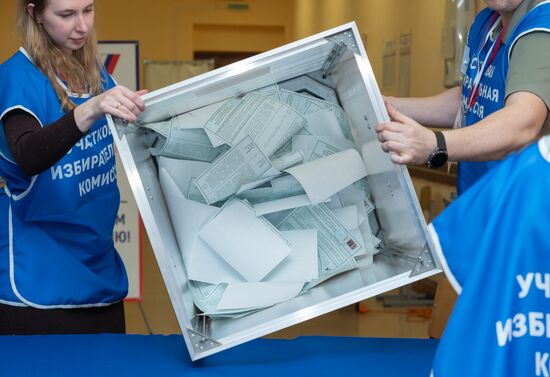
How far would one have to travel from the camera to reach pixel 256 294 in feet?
5.12

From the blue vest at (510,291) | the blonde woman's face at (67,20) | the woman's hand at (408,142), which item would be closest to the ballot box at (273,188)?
the woman's hand at (408,142)

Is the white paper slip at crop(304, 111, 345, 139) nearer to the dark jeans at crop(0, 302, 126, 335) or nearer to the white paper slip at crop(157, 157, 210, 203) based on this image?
the white paper slip at crop(157, 157, 210, 203)

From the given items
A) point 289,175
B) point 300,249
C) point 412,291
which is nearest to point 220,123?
point 289,175

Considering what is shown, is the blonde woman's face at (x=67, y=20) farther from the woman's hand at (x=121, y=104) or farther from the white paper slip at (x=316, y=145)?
the white paper slip at (x=316, y=145)

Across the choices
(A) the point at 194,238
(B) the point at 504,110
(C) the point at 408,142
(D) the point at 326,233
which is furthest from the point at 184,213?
(B) the point at 504,110

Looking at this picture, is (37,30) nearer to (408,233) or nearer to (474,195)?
(408,233)

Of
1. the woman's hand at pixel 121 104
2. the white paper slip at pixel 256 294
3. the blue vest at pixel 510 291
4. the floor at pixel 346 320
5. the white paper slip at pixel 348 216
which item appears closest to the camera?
the blue vest at pixel 510 291

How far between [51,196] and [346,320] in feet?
9.38

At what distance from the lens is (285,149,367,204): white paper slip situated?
5.20ft

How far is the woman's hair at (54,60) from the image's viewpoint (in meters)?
1.70

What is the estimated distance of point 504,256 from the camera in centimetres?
96

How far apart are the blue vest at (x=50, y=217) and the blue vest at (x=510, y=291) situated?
102cm

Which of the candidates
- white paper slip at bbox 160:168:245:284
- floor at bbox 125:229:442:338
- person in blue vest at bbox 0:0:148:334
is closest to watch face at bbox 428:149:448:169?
white paper slip at bbox 160:168:245:284

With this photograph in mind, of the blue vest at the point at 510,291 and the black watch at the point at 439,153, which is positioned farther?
the black watch at the point at 439,153
